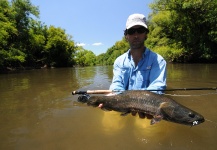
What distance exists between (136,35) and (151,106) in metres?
1.26

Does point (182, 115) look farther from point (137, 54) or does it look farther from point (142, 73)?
point (137, 54)

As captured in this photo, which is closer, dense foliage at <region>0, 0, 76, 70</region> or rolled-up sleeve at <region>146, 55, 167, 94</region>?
rolled-up sleeve at <region>146, 55, 167, 94</region>

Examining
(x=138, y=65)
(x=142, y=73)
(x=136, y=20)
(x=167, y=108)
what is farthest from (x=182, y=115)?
(x=136, y=20)

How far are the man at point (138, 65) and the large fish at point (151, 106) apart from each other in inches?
23.7

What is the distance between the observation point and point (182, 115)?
9.52 ft

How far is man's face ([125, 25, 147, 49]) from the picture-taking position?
3.75 metres

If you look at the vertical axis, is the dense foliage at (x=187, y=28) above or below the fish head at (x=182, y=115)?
above

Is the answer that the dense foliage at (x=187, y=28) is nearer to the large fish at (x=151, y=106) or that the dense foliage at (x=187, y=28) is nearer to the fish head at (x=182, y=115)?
the large fish at (x=151, y=106)

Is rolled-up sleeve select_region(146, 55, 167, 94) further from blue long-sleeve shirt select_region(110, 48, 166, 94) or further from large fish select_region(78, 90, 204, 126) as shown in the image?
large fish select_region(78, 90, 204, 126)

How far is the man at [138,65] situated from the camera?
3742mm

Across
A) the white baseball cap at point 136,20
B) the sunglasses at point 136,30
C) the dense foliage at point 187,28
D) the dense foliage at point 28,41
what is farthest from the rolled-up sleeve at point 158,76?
the dense foliage at point 187,28

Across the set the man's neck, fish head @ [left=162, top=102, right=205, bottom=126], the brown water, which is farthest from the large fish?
the brown water

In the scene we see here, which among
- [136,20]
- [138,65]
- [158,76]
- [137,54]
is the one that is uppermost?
[136,20]

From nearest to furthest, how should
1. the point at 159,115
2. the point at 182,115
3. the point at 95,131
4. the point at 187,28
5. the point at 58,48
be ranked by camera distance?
1. the point at 182,115
2. the point at 159,115
3. the point at 95,131
4. the point at 187,28
5. the point at 58,48
